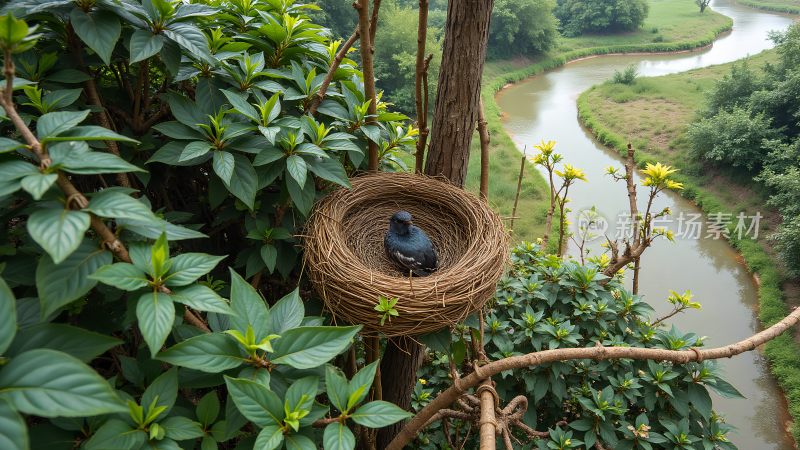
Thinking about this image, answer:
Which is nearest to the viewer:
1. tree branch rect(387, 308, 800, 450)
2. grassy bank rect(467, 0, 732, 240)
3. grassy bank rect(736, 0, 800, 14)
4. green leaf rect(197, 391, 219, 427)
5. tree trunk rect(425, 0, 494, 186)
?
green leaf rect(197, 391, 219, 427)

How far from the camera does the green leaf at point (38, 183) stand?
664mm

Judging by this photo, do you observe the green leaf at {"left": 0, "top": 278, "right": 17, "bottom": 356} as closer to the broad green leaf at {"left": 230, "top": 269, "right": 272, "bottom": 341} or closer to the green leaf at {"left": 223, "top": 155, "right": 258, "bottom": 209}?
the broad green leaf at {"left": 230, "top": 269, "right": 272, "bottom": 341}

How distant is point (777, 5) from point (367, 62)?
3576 centimetres

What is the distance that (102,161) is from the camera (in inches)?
30.1

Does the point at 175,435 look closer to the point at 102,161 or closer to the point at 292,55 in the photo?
the point at 102,161

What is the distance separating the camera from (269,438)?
0.80m

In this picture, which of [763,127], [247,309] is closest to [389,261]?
[247,309]

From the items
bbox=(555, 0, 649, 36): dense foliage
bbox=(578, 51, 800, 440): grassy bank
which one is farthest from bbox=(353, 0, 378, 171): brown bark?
bbox=(555, 0, 649, 36): dense foliage

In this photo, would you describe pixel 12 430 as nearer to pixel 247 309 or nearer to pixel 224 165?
pixel 247 309

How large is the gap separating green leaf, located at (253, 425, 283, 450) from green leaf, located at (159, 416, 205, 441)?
4.8 inches

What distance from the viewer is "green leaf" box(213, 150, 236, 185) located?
→ 1128mm

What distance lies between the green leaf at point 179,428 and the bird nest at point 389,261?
585mm

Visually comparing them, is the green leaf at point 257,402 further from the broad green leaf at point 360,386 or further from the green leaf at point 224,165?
the green leaf at point 224,165

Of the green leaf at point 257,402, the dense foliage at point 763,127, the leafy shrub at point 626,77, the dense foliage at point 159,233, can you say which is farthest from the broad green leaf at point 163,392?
the leafy shrub at point 626,77
